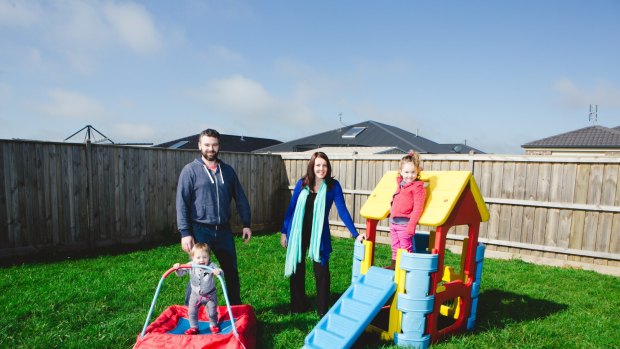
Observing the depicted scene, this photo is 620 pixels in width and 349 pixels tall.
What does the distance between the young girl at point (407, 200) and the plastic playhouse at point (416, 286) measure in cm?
12

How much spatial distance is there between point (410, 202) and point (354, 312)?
128cm

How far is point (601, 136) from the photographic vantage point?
22.5 meters

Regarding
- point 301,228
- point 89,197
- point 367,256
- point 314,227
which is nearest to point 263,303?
point 301,228

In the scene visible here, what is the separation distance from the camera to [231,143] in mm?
30297

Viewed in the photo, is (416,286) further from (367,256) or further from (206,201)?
(206,201)

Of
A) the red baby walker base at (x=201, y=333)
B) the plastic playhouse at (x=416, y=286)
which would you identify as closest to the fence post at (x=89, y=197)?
the red baby walker base at (x=201, y=333)

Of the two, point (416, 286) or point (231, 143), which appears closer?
point (416, 286)

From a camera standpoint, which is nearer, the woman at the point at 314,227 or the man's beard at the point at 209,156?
the man's beard at the point at 209,156

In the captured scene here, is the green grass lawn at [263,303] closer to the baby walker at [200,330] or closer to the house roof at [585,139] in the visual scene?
the baby walker at [200,330]

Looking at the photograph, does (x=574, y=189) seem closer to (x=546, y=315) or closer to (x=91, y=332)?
(x=546, y=315)

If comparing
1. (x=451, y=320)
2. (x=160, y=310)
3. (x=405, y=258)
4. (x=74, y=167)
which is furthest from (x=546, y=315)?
(x=74, y=167)

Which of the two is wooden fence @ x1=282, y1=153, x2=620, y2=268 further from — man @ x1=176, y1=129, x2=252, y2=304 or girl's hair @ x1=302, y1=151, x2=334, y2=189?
man @ x1=176, y1=129, x2=252, y2=304

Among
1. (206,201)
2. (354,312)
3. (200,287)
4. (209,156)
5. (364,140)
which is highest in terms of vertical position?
(364,140)

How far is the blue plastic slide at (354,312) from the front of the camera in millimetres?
Answer: 3408
